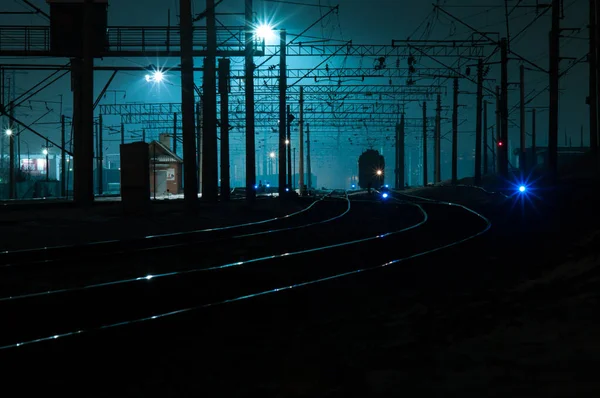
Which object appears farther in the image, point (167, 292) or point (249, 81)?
point (249, 81)

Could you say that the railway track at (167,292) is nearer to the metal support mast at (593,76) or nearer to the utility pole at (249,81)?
the utility pole at (249,81)

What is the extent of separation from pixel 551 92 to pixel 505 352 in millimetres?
28468

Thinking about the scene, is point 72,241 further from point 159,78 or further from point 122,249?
point 159,78

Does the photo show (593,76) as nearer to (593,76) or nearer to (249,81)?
(593,76)

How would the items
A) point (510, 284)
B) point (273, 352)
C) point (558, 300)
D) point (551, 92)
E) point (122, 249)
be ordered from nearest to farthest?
point (273, 352)
point (558, 300)
point (510, 284)
point (122, 249)
point (551, 92)

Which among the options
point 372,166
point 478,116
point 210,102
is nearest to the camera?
point 210,102

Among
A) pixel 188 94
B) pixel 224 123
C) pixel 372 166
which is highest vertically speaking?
pixel 224 123

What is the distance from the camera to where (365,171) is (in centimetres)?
6644

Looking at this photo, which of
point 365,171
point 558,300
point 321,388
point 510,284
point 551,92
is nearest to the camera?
point 321,388

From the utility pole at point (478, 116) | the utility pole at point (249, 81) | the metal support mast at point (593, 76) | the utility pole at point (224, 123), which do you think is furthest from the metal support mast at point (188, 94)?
the utility pole at point (478, 116)

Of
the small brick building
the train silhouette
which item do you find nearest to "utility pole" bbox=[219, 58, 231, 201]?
the small brick building

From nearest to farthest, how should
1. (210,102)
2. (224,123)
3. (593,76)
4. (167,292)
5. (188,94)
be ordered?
1. (167,292)
2. (188,94)
3. (210,102)
4. (224,123)
5. (593,76)

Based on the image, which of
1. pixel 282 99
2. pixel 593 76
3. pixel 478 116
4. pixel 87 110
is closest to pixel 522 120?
pixel 478 116

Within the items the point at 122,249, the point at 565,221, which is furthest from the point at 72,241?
the point at 565,221
